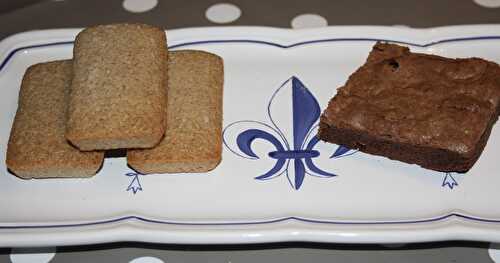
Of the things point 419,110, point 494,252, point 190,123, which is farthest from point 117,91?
point 494,252

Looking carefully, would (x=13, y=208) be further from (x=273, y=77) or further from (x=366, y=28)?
(x=366, y=28)

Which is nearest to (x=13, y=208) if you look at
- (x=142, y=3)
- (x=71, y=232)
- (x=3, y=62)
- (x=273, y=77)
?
(x=71, y=232)

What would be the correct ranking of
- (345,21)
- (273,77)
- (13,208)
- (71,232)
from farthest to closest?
(345,21) < (273,77) < (13,208) < (71,232)

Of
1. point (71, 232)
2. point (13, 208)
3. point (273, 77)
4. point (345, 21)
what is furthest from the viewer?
point (345, 21)

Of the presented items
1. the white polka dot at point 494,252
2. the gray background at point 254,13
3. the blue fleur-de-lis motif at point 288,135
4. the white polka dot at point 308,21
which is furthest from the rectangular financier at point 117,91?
the white polka dot at point 494,252

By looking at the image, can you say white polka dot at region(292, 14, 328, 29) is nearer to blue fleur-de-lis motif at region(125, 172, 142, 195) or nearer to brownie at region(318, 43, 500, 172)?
brownie at region(318, 43, 500, 172)

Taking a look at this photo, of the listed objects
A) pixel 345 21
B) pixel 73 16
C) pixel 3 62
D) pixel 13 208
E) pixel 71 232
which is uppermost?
pixel 73 16

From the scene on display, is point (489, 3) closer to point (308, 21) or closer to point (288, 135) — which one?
point (308, 21)
